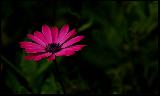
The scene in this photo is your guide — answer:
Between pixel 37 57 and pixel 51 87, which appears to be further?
pixel 51 87

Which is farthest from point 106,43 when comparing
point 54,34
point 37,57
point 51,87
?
point 37,57

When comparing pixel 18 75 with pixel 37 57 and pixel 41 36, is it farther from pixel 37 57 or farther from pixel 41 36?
pixel 37 57

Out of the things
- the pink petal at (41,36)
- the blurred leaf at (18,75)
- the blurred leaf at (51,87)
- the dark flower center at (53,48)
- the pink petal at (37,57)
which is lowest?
the blurred leaf at (51,87)

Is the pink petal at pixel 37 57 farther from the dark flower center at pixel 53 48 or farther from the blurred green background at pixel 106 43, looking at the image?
the blurred green background at pixel 106 43

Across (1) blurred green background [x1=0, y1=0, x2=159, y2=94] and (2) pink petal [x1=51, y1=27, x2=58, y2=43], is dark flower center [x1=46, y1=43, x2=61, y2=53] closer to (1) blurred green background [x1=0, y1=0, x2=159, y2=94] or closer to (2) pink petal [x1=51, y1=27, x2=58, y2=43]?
(2) pink petal [x1=51, y1=27, x2=58, y2=43]

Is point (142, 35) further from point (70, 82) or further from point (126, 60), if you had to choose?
point (70, 82)

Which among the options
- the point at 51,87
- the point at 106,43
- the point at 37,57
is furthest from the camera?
the point at 106,43

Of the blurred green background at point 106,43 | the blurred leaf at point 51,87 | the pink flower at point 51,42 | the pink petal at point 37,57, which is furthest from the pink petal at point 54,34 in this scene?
the blurred green background at point 106,43

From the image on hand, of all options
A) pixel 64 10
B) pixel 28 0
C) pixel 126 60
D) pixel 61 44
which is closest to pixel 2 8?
pixel 28 0
